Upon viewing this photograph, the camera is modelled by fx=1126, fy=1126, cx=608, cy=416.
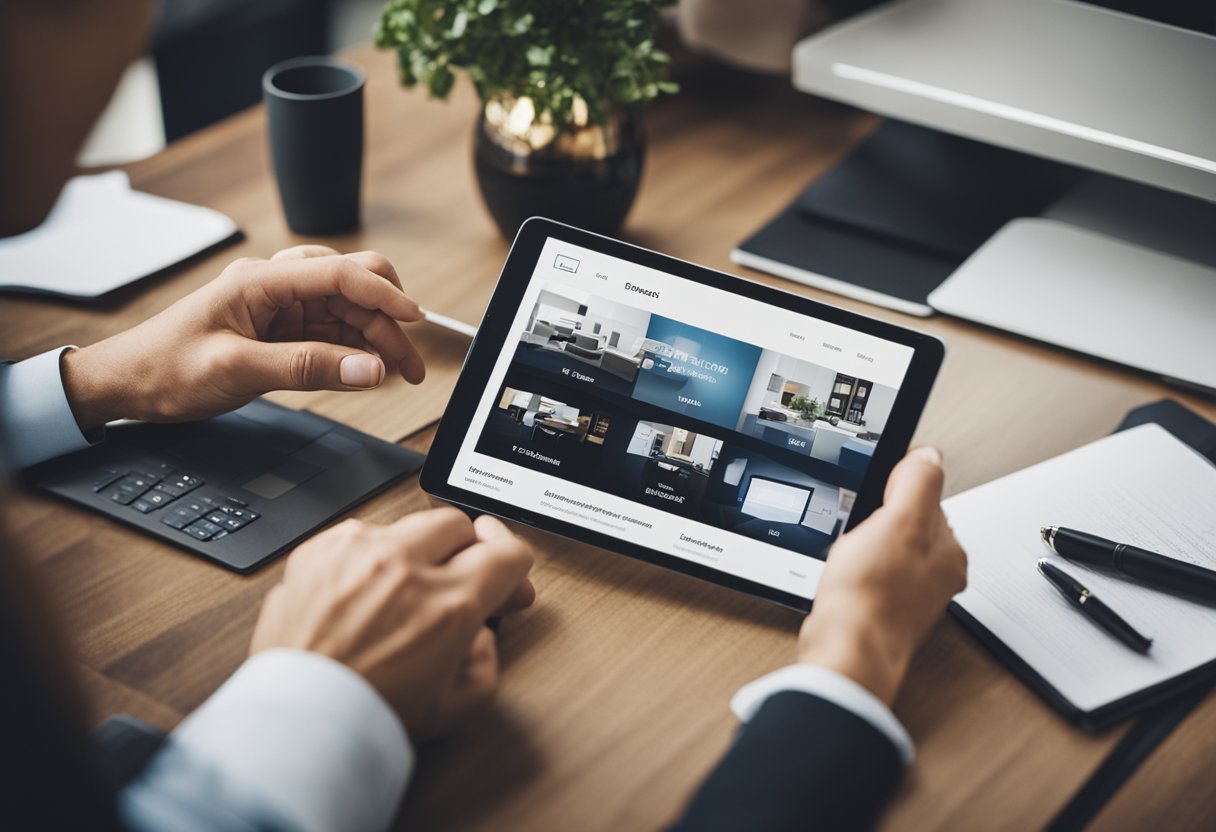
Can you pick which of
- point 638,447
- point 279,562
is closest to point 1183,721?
point 638,447

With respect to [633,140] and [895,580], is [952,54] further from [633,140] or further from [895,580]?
[895,580]

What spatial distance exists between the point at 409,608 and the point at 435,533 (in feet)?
0.20

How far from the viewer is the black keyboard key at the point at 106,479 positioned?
887mm

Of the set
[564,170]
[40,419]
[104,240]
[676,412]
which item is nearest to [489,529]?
[676,412]

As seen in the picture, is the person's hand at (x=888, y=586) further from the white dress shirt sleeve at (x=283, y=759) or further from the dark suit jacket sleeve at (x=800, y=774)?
the white dress shirt sleeve at (x=283, y=759)

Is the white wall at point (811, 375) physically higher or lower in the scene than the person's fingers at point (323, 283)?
higher

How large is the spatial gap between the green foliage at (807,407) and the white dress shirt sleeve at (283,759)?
0.36 metres

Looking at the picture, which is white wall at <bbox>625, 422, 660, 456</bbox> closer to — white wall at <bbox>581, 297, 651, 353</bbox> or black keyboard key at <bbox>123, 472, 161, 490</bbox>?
white wall at <bbox>581, 297, 651, 353</bbox>

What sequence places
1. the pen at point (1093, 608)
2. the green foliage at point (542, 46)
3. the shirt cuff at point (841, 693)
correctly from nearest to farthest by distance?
the shirt cuff at point (841, 693)
the pen at point (1093, 608)
the green foliage at point (542, 46)

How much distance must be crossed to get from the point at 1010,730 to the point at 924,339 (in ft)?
0.90

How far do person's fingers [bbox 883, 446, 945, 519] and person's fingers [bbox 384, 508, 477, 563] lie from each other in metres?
0.29

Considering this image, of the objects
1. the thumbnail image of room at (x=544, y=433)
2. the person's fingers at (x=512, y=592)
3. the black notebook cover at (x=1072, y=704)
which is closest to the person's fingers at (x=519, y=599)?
the person's fingers at (x=512, y=592)

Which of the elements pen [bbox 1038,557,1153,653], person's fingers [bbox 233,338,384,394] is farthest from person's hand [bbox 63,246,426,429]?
pen [bbox 1038,557,1153,653]

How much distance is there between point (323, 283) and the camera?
0.95m
